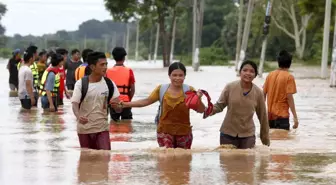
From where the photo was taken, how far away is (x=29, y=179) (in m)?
8.48

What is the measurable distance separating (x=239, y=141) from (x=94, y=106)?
5.66 feet

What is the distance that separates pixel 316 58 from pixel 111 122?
222ft

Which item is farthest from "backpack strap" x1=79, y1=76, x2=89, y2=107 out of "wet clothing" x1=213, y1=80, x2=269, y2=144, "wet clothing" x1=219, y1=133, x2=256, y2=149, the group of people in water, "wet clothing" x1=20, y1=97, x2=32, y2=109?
"wet clothing" x1=20, y1=97, x2=32, y2=109

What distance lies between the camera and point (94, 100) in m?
9.95

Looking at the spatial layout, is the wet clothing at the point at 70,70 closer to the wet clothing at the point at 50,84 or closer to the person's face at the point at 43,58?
the person's face at the point at 43,58

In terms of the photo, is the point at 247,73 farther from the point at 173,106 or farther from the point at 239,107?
the point at 173,106

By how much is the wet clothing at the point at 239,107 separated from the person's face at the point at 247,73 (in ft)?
0.45

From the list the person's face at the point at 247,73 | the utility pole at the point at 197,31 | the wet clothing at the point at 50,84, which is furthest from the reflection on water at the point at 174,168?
the utility pole at the point at 197,31

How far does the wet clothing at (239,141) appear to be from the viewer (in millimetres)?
10172

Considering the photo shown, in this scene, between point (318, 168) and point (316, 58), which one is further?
point (316, 58)

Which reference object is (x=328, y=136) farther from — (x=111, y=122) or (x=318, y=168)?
(x=318, y=168)

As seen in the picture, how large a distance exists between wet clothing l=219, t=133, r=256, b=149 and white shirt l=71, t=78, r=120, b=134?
1400 millimetres

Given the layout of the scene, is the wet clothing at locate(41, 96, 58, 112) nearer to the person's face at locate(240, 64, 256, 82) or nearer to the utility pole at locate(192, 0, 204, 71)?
the person's face at locate(240, 64, 256, 82)

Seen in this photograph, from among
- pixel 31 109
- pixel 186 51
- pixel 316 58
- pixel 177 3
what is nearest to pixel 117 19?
pixel 177 3
